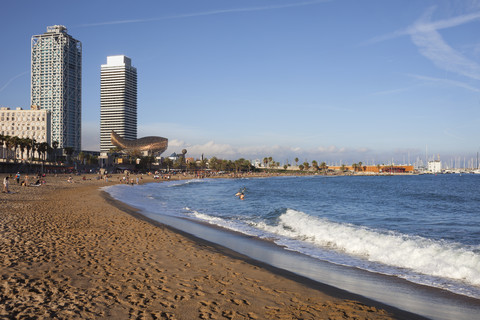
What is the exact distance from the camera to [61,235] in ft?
35.4

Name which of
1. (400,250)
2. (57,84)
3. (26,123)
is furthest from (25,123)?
(400,250)

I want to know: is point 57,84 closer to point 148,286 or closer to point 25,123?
point 25,123

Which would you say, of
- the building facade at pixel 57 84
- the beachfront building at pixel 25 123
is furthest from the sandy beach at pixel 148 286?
the building facade at pixel 57 84

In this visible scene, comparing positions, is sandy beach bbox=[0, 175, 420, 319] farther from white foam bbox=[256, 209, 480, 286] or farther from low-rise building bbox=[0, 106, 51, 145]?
low-rise building bbox=[0, 106, 51, 145]

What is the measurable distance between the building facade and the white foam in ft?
626

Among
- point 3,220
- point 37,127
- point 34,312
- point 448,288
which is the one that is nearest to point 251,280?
point 34,312

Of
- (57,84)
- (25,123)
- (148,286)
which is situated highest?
(57,84)

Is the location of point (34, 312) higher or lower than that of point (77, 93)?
lower

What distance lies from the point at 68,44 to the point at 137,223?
207075 millimetres

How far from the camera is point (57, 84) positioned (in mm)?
180875

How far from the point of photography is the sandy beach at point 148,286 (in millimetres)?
5020

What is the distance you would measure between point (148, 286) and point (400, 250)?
8069mm

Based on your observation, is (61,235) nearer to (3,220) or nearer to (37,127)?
(3,220)

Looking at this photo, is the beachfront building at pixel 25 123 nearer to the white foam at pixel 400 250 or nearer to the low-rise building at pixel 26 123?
the low-rise building at pixel 26 123
